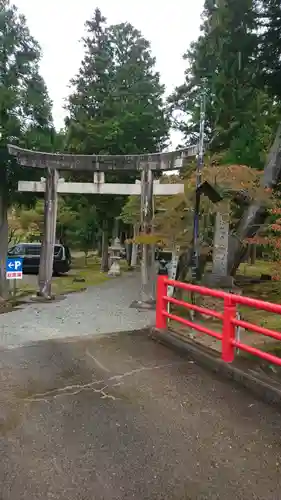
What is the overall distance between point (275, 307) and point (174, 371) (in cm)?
156

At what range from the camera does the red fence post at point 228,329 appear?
4504 millimetres

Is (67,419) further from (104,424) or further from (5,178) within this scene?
(5,178)

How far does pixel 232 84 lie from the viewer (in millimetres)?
13125

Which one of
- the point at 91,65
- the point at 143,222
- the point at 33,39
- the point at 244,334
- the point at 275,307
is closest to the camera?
the point at 275,307

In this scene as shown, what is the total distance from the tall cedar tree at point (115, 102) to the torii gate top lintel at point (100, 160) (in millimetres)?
7038

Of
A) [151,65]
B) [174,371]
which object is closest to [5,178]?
[174,371]

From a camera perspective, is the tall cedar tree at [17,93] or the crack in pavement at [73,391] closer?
the crack in pavement at [73,391]

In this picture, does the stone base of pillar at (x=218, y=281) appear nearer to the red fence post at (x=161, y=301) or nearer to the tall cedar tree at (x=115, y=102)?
the red fence post at (x=161, y=301)

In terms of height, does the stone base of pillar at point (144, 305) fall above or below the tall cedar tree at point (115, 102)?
below

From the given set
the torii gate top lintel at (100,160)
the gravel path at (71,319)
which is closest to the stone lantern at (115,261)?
the gravel path at (71,319)

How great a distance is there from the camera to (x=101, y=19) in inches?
893

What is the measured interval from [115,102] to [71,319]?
49.8 feet

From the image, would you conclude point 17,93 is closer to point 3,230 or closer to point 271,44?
point 3,230

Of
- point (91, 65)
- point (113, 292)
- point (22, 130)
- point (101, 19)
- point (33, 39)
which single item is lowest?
point (113, 292)
